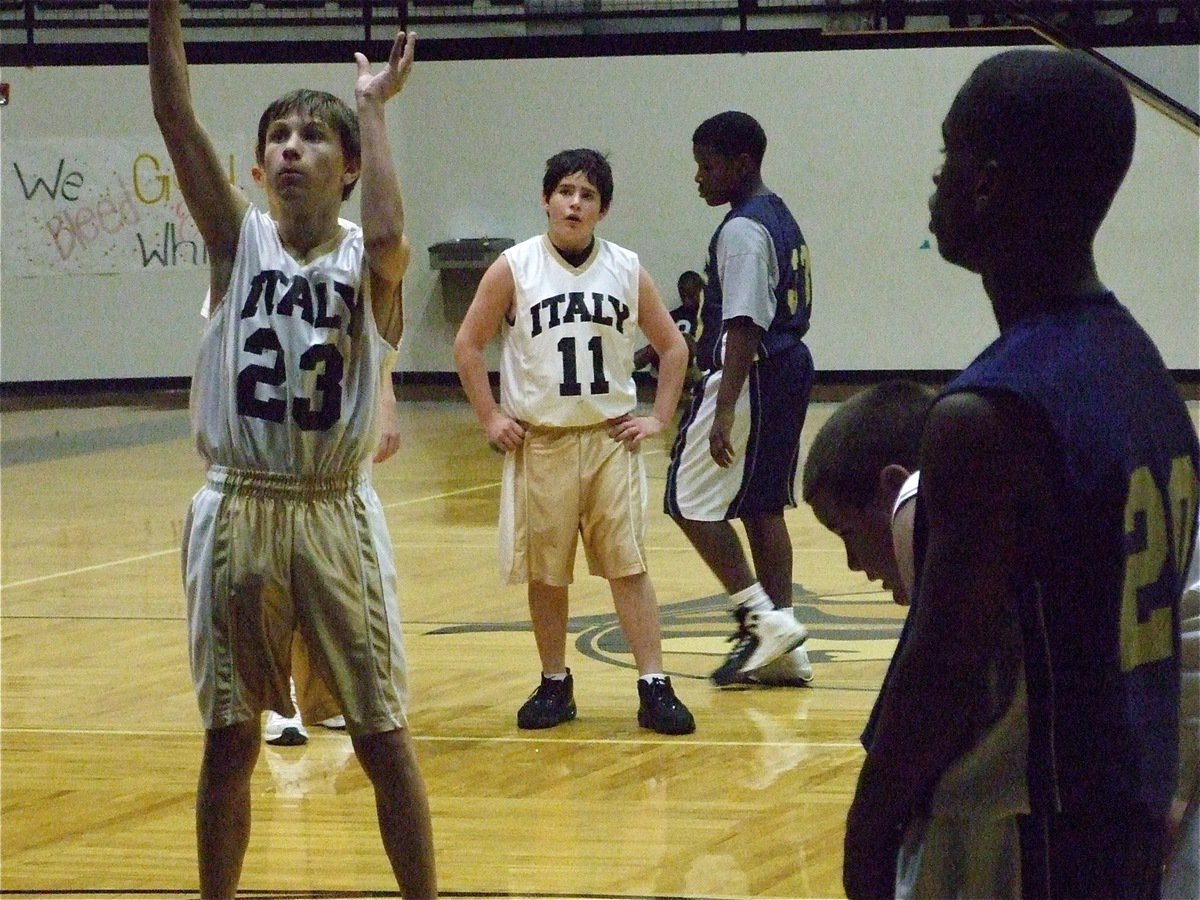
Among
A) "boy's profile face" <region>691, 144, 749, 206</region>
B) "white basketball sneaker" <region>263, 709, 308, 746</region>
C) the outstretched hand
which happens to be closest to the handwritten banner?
"boy's profile face" <region>691, 144, 749, 206</region>

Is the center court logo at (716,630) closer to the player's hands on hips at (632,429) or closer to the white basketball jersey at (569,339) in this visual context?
the player's hands on hips at (632,429)

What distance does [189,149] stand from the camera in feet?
9.76

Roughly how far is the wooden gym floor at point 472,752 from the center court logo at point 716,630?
0.02 m

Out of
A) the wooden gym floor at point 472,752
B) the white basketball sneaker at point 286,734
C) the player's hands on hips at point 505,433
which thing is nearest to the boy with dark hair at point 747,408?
the wooden gym floor at point 472,752

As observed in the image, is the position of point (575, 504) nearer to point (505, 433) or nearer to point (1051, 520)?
point (505, 433)

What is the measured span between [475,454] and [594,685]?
682 cm

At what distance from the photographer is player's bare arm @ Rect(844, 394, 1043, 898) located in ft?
4.50

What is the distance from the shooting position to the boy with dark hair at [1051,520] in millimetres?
1387

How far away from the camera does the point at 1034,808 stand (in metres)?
1.46

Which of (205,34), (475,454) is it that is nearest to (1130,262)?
(475,454)

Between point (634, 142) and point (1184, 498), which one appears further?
point (634, 142)

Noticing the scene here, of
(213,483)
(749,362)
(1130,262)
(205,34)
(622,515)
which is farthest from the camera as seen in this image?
(205,34)

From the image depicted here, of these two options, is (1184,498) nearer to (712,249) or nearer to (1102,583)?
(1102,583)

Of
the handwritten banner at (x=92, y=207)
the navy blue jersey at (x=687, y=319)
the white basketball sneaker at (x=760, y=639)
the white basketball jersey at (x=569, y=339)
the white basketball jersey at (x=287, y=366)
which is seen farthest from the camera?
the handwritten banner at (x=92, y=207)
